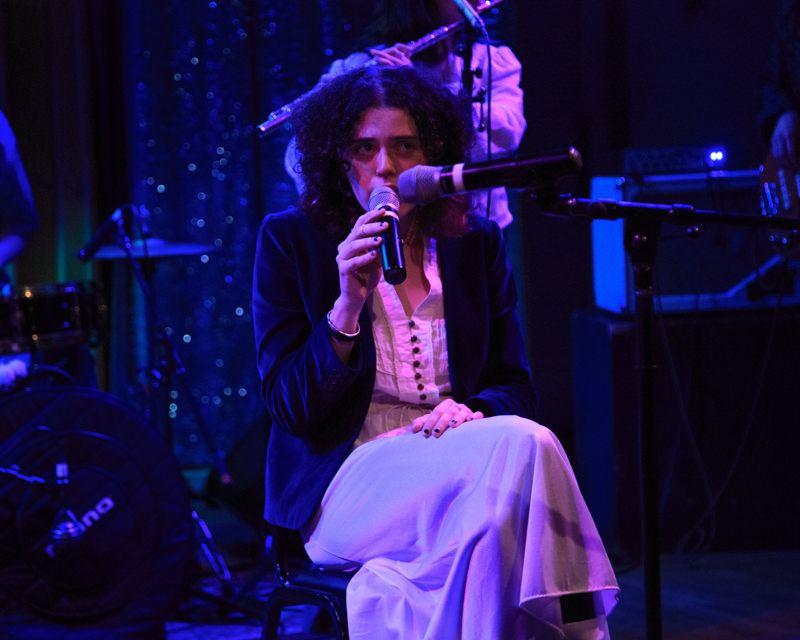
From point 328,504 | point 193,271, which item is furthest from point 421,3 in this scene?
point 193,271

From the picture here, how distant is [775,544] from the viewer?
339 cm

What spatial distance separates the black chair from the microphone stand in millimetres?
501

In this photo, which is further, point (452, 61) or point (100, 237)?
point (100, 237)

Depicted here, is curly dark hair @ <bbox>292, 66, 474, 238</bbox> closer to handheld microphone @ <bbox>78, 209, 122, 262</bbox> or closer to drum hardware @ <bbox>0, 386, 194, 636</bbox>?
drum hardware @ <bbox>0, 386, 194, 636</bbox>

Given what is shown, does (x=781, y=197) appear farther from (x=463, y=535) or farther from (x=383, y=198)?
(x=463, y=535)

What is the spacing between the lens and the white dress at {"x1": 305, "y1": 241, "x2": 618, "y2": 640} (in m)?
1.51

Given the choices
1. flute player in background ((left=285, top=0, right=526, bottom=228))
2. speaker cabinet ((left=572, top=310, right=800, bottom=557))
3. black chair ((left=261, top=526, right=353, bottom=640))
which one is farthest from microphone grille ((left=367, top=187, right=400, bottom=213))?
speaker cabinet ((left=572, top=310, right=800, bottom=557))

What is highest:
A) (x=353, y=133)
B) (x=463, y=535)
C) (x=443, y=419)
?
(x=353, y=133)

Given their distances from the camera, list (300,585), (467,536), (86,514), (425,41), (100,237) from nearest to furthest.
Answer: (467,536) < (300,585) < (86,514) < (425,41) < (100,237)

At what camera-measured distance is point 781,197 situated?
3.08m

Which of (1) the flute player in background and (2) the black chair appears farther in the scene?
(1) the flute player in background

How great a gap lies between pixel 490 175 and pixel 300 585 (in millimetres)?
839

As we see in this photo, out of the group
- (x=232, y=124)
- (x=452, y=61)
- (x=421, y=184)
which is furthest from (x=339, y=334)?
(x=232, y=124)

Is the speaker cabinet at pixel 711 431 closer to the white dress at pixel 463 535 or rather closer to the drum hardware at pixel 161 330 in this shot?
the drum hardware at pixel 161 330
